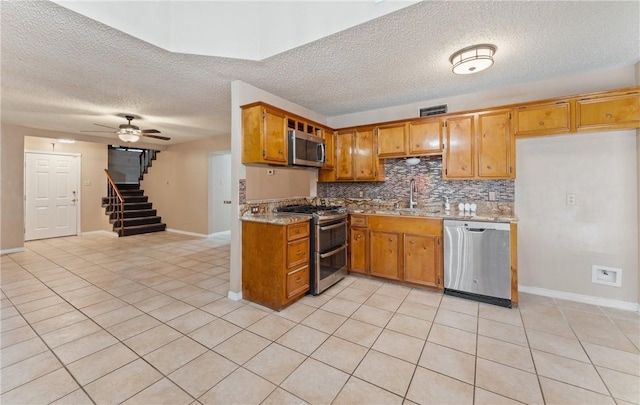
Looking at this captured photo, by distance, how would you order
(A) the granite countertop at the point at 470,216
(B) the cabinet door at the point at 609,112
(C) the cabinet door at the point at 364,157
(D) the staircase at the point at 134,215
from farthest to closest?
(D) the staircase at the point at 134,215
(C) the cabinet door at the point at 364,157
(A) the granite countertop at the point at 470,216
(B) the cabinet door at the point at 609,112

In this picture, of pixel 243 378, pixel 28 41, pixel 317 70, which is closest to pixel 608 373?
pixel 243 378

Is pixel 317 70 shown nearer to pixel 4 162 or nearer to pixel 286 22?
pixel 286 22

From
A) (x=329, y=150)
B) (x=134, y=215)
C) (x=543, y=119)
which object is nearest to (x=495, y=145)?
(x=543, y=119)

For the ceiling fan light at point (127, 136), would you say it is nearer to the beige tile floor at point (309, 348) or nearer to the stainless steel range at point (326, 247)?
the beige tile floor at point (309, 348)

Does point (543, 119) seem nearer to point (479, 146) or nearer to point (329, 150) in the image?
point (479, 146)

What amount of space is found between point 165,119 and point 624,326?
666cm

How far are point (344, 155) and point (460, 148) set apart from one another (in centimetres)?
161

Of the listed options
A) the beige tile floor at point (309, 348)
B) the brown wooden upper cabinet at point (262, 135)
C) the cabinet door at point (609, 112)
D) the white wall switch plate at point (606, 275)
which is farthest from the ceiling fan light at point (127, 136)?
the white wall switch plate at point (606, 275)

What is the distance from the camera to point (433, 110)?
362 cm

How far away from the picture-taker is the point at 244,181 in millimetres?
3072

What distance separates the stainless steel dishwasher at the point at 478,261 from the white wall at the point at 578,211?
0.64m

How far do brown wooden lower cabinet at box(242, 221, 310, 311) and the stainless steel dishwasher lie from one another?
5.40ft

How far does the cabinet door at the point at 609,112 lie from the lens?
2529 millimetres

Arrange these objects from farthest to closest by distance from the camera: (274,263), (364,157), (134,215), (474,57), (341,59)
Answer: (134,215) < (364,157) < (274,263) < (341,59) < (474,57)
